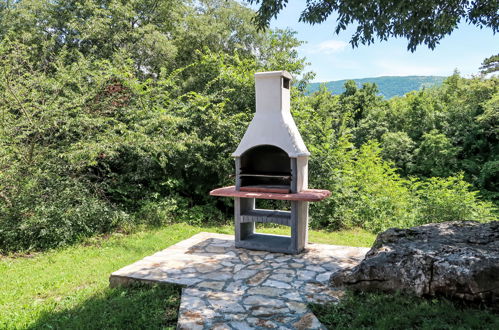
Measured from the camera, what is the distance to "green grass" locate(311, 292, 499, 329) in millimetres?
3006

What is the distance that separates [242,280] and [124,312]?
56.5 inches

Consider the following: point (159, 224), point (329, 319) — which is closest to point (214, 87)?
point (159, 224)

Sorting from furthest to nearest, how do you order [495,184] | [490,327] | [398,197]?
[495,184] < [398,197] < [490,327]

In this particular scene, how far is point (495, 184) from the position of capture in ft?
49.5

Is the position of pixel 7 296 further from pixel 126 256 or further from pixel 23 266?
pixel 126 256

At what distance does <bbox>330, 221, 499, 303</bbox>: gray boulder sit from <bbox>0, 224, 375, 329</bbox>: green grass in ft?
6.95

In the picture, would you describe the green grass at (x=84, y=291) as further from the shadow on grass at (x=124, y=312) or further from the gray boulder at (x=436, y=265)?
the gray boulder at (x=436, y=265)

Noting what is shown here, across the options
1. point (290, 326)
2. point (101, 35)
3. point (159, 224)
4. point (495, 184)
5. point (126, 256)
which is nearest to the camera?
point (290, 326)

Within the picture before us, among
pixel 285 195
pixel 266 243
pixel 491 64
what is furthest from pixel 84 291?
pixel 491 64

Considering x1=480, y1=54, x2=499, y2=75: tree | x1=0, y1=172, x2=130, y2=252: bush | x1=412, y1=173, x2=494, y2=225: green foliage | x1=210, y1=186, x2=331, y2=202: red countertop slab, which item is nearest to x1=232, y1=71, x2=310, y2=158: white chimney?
x1=210, y1=186, x2=331, y2=202: red countertop slab

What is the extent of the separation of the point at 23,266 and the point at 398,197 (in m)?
8.07

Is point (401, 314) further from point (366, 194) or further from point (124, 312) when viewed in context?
point (366, 194)

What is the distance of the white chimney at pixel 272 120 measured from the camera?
5.32m

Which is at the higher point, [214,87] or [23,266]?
[214,87]
